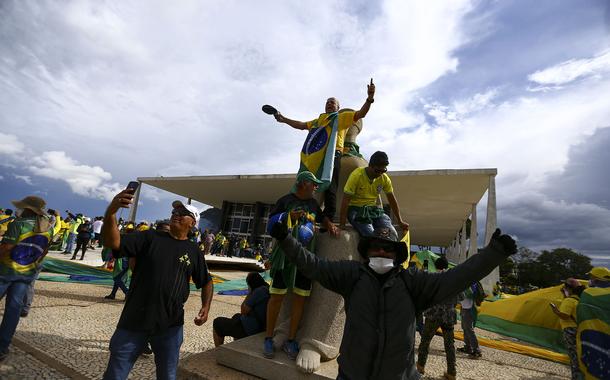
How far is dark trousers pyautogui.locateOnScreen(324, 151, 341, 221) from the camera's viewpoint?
3665mm

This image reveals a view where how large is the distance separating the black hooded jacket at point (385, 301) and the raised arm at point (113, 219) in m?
1.02

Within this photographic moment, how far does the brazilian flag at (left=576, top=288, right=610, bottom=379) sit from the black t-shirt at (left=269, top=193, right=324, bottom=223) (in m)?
2.76

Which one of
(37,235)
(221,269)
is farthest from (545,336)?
(221,269)

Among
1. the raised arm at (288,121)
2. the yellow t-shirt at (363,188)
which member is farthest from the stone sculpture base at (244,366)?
the raised arm at (288,121)

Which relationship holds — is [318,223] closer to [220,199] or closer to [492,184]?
[492,184]

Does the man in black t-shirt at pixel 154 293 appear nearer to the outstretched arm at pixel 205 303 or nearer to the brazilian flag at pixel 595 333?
the outstretched arm at pixel 205 303

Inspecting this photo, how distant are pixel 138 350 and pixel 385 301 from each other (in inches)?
68.3

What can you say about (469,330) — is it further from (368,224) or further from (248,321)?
(248,321)

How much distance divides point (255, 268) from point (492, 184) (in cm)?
1316


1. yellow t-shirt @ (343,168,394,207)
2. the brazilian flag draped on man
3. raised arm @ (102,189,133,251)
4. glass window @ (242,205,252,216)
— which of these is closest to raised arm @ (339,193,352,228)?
yellow t-shirt @ (343,168,394,207)

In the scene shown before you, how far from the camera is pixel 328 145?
3832 millimetres

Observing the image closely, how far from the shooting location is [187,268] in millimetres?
2367

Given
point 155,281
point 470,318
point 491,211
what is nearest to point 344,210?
point 155,281

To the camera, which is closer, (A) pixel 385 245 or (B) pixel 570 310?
(A) pixel 385 245
